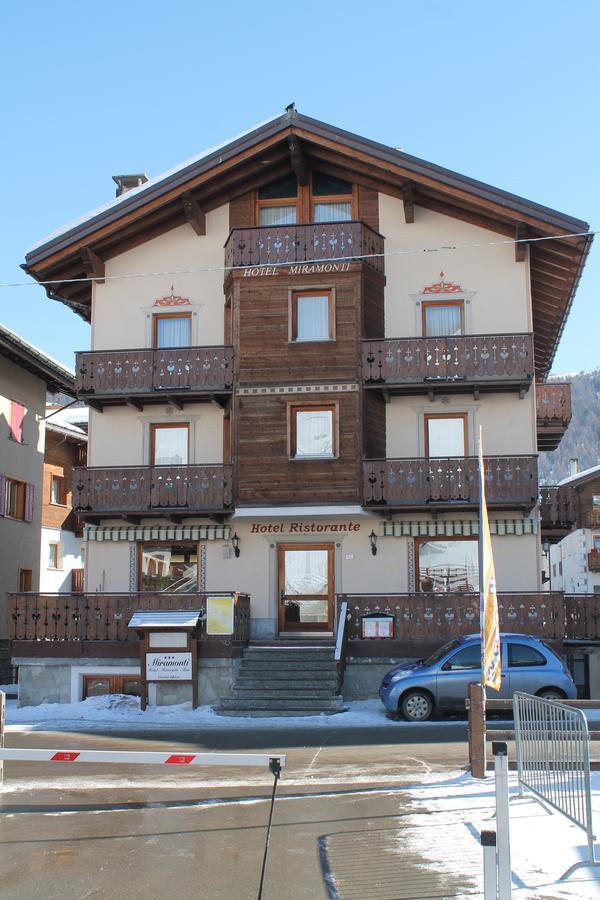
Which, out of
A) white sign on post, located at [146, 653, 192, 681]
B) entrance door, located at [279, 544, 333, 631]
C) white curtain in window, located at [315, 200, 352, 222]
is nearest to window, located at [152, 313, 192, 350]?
white curtain in window, located at [315, 200, 352, 222]

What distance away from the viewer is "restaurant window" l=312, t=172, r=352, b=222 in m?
26.1

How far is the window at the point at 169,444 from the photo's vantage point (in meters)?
25.8

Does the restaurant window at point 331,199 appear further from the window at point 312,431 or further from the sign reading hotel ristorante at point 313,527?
the sign reading hotel ristorante at point 313,527

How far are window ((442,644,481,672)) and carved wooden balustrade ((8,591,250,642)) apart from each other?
205 inches

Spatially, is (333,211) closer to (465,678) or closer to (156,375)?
(156,375)

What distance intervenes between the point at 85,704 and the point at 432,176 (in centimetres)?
1423

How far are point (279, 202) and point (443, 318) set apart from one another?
16.8 ft

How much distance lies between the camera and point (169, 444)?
2594cm

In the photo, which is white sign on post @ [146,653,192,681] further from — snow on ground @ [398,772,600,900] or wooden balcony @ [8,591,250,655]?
snow on ground @ [398,772,600,900]

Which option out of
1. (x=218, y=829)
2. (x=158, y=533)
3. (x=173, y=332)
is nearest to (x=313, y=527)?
(x=158, y=533)

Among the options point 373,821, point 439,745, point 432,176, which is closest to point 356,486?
Answer: point 432,176

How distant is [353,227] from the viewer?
24.6m

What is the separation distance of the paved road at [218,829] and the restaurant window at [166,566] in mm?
10536

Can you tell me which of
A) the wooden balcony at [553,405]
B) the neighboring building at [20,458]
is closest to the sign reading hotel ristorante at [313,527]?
the wooden balcony at [553,405]
